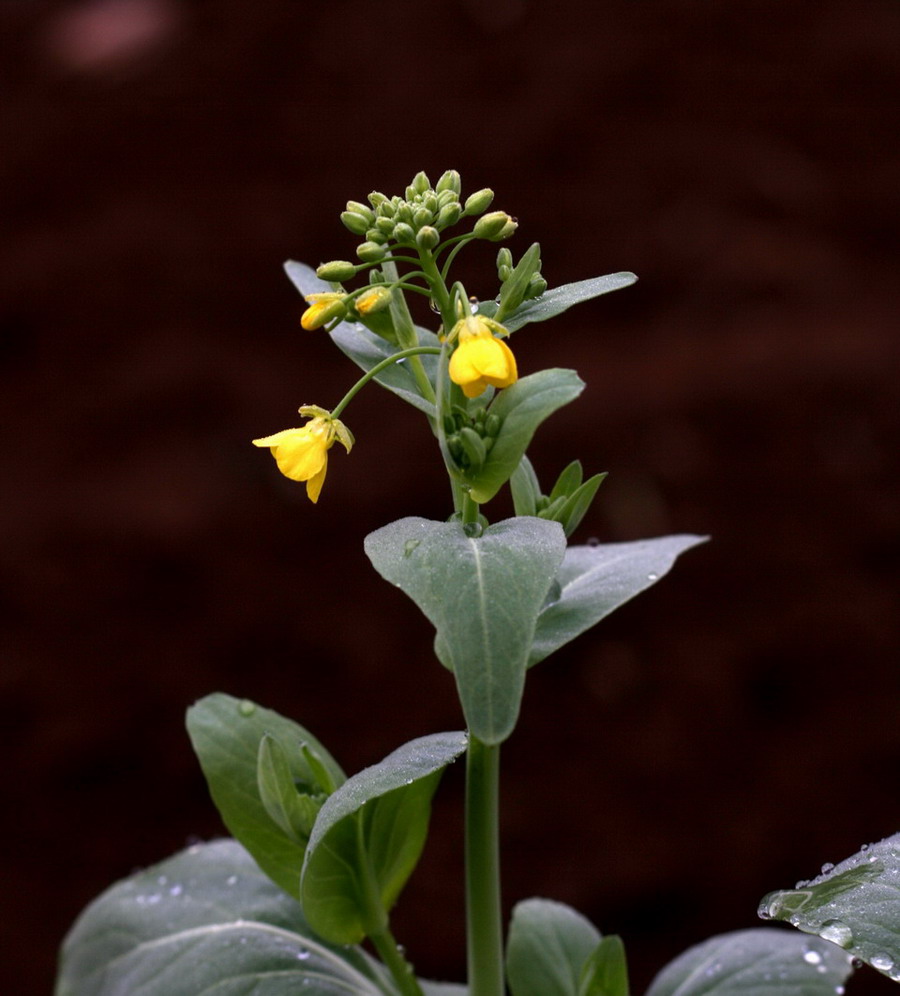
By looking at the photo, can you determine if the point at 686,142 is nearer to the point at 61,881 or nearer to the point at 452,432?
the point at 61,881

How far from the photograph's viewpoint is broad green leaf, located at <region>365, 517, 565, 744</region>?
53 cm

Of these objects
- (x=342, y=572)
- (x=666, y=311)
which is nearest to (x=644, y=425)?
(x=666, y=311)

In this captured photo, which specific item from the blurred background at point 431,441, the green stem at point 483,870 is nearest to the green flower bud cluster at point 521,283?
the green stem at point 483,870

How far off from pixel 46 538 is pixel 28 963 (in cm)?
72

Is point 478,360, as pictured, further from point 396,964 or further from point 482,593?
point 396,964

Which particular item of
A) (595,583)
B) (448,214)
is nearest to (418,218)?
(448,214)

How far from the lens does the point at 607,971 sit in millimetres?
750

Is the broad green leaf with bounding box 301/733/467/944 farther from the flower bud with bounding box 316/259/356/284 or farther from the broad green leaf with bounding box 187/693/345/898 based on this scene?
the flower bud with bounding box 316/259/356/284

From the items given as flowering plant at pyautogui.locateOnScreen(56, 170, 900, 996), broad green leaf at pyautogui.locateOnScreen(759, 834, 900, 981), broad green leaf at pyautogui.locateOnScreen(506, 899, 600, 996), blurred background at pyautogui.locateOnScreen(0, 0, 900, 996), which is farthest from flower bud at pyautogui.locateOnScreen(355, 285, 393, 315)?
blurred background at pyautogui.locateOnScreen(0, 0, 900, 996)

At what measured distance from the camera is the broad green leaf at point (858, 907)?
56cm

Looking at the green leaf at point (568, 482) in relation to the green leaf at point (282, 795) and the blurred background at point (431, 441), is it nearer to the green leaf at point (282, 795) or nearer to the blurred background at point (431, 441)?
the green leaf at point (282, 795)

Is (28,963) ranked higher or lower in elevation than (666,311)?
lower

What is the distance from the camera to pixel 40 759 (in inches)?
79.4

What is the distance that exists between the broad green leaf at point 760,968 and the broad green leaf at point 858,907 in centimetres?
24
